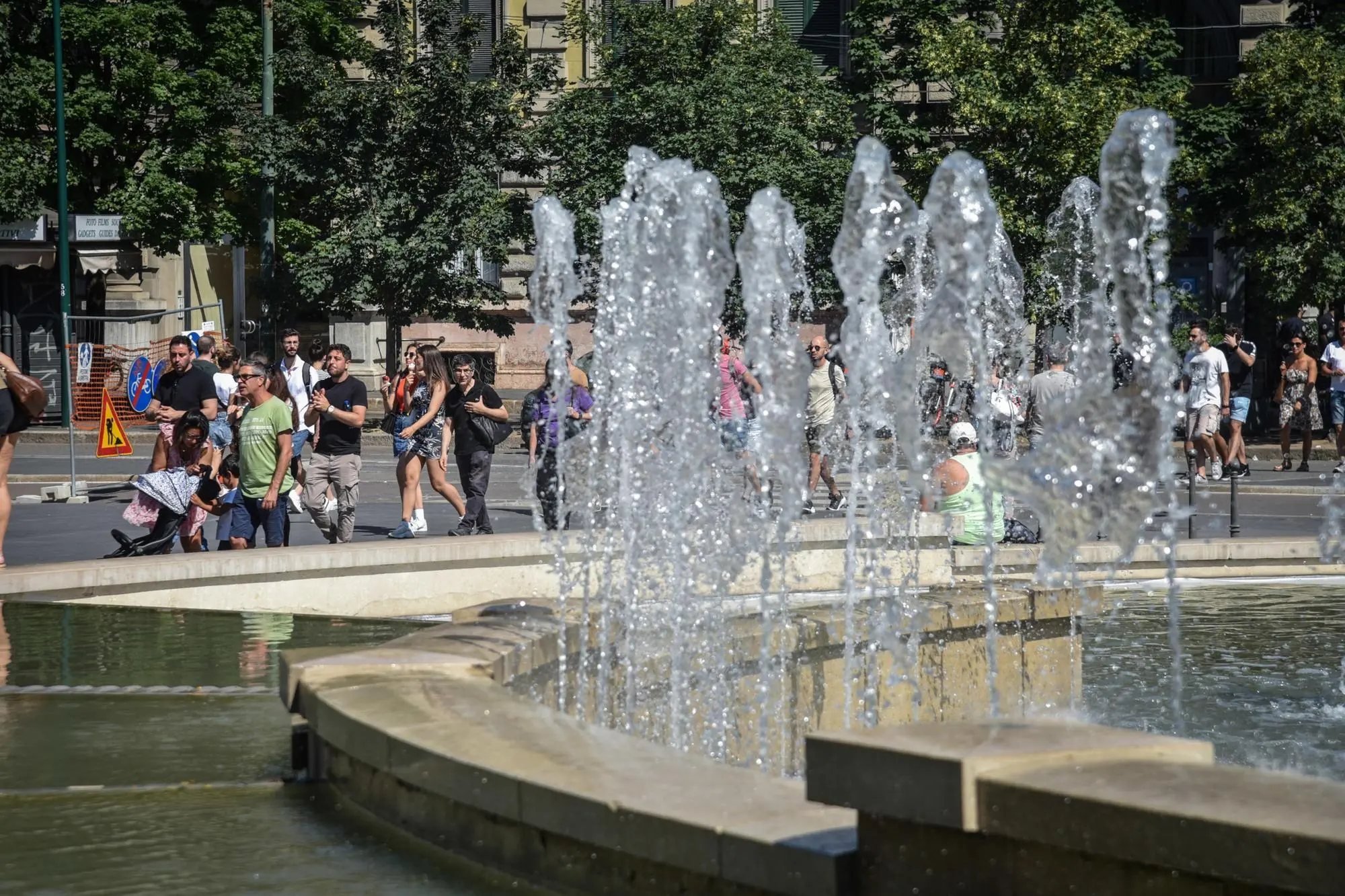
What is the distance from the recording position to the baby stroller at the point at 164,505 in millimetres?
11242

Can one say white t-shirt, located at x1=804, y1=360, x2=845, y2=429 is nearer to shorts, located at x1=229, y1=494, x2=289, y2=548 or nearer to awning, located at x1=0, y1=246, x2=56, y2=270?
shorts, located at x1=229, y1=494, x2=289, y2=548

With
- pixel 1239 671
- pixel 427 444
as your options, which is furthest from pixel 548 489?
pixel 1239 671

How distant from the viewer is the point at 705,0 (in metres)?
31.1

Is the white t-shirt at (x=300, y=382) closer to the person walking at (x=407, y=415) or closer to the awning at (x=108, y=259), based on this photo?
the person walking at (x=407, y=415)

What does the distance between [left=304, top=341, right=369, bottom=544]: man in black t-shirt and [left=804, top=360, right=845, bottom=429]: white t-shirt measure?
5.40 metres

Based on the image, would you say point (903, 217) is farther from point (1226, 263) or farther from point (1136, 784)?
point (1136, 784)

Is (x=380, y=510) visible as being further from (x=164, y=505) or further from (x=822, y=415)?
(x=164, y=505)

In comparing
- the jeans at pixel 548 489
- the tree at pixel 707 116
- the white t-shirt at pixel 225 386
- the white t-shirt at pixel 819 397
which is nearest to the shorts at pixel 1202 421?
the white t-shirt at pixel 819 397

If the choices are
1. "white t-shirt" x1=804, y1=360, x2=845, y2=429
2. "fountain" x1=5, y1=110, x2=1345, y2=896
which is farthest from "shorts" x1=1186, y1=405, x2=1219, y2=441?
"fountain" x1=5, y1=110, x2=1345, y2=896

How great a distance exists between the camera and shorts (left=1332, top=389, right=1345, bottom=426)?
20.5 m

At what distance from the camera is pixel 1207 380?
63.1 feet

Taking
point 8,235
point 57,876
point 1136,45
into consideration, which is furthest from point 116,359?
point 57,876

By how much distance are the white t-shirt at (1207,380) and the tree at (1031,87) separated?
9.12 m

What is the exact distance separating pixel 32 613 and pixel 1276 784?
671cm
